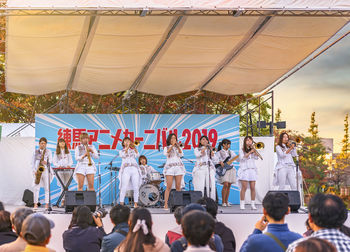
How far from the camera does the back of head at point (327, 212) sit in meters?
3.47

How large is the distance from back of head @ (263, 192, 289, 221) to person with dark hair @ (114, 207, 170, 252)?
0.83 m

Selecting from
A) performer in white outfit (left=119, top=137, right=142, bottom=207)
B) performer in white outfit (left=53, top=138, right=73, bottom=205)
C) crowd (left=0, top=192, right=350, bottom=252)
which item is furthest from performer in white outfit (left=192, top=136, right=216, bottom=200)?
crowd (left=0, top=192, right=350, bottom=252)

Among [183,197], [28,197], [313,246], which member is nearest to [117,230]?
[313,246]

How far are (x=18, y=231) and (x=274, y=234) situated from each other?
6.34ft

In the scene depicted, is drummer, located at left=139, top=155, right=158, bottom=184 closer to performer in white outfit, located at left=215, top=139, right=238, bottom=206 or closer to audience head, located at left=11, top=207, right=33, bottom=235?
performer in white outfit, located at left=215, top=139, right=238, bottom=206

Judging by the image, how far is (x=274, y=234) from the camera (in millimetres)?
4035

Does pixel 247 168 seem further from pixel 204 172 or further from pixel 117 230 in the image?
pixel 117 230

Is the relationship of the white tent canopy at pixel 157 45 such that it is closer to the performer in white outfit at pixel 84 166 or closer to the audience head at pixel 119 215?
the performer in white outfit at pixel 84 166

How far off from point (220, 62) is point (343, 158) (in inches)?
823

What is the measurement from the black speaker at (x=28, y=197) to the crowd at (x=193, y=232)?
7748mm

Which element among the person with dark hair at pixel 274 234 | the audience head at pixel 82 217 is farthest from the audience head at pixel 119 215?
the person with dark hair at pixel 274 234

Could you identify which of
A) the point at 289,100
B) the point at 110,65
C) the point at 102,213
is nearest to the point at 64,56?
the point at 110,65

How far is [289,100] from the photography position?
24766 millimetres

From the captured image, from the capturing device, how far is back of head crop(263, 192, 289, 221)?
13.6ft
